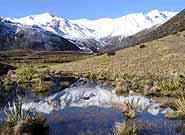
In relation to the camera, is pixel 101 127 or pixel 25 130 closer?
pixel 25 130

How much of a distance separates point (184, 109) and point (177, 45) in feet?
180

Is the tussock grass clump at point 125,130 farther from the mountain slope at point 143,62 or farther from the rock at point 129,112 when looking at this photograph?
the mountain slope at point 143,62

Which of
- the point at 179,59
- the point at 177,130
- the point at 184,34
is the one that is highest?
the point at 184,34

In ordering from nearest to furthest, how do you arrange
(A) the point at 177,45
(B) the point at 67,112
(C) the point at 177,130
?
(C) the point at 177,130 → (B) the point at 67,112 → (A) the point at 177,45

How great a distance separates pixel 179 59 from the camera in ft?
217

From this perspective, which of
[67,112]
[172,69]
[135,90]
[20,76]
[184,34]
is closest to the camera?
[67,112]

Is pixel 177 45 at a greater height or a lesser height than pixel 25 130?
greater

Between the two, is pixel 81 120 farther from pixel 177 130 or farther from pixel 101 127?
pixel 177 130

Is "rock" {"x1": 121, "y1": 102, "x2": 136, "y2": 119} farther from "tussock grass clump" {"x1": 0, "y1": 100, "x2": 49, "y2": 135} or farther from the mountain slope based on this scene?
the mountain slope

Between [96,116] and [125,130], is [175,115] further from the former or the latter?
[125,130]

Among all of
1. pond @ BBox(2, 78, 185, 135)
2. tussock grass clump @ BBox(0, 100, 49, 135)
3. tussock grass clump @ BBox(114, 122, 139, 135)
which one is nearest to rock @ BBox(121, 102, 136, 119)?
pond @ BBox(2, 78, 185, 135)

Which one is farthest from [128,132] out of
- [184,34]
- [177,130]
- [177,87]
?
[184,34]

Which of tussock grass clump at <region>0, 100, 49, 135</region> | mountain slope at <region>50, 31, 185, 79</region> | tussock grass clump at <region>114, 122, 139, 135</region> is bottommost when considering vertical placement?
tussock grass clump at <region>114, 122, 139, 135</region>

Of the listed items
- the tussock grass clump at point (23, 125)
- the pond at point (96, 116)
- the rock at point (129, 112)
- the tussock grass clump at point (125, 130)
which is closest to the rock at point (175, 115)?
the pond at point (96, 116)
